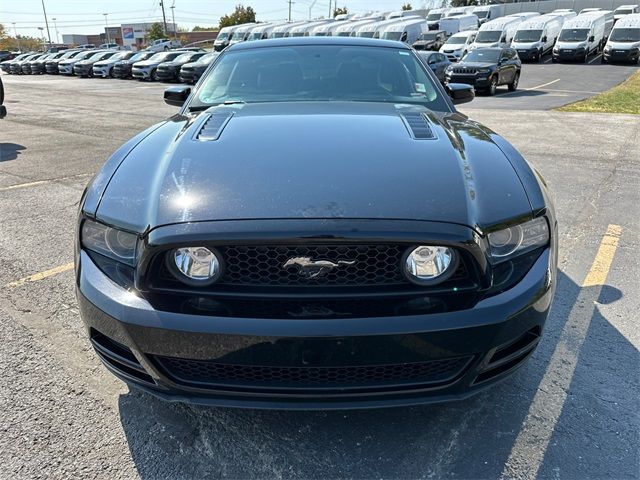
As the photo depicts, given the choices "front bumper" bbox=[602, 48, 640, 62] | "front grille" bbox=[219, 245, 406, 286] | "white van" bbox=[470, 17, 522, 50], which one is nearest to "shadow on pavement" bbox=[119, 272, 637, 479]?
"front grille" bbox=[219, 245, 406, 286]

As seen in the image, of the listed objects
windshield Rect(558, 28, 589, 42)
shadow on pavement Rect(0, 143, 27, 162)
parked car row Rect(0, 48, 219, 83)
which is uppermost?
windshield Rect(558, 28, 589, 42)

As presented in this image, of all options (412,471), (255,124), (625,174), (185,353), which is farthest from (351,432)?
(625,174)

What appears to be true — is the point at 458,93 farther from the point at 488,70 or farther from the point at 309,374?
the point at 488,70

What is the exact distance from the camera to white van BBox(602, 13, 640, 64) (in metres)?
29.8

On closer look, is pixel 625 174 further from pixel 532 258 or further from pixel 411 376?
pixel 411 376

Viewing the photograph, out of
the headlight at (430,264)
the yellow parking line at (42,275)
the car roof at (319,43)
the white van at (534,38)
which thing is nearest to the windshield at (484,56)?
the car roof at (319,43)

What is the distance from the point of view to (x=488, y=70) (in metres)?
17.5

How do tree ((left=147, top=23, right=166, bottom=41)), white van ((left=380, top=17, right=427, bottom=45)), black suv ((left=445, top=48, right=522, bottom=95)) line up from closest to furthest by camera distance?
black suv ((left=445, top=48, right=522, bottom=95)) < white van ((left=380, top=17, right=427, bottom=45)) < tree ((left=147, top=23, right=166, bottom=41))

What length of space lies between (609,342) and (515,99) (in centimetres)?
1537

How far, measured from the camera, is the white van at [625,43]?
2981 centimetres

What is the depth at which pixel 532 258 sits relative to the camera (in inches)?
77.1

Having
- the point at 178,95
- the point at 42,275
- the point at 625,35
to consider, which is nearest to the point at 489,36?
the point at 625,35

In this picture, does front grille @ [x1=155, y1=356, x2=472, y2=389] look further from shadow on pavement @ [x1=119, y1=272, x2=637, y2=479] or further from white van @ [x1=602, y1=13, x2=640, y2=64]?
white van @ [x1=602, y1=13, x2=640, y2=64]

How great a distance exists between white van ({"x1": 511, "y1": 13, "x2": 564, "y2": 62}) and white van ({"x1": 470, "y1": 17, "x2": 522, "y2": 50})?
57 cm
